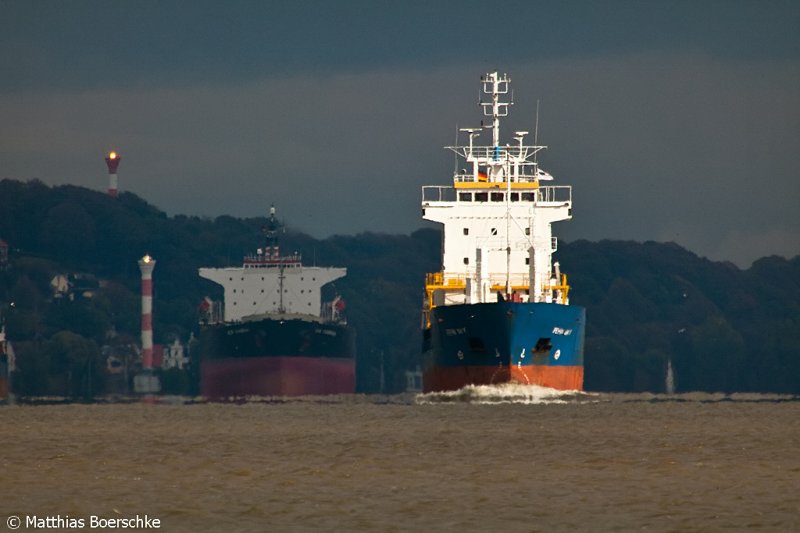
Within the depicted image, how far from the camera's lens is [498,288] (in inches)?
2781

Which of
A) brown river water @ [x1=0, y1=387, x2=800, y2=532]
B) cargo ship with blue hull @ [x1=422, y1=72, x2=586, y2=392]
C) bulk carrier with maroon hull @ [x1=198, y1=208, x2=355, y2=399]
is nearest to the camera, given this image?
brown river water @ [x1=0, y1=387, x2=800, y2=532]

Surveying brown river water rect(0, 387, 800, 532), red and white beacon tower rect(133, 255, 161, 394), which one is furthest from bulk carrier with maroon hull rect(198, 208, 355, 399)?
brown river water rect(0, 387, 800, 532)

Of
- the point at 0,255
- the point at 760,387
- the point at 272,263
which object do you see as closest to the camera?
the point at 272,263

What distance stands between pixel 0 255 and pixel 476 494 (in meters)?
147

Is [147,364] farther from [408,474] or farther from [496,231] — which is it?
[408,474]

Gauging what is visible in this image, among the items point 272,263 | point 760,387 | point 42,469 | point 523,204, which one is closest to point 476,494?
point 42,469

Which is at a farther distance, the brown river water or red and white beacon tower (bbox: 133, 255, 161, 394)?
red and white beacon tower (bbox: 133, 255, 161, 394)

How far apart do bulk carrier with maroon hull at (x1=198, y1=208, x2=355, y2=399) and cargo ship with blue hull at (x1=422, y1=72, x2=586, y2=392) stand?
3035 centimetres

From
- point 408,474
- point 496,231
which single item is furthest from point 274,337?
point 408,474

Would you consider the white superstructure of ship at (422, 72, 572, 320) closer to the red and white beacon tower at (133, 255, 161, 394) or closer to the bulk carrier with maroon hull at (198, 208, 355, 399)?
the bulk carrier with maroon hull at (198, 208, 355, 399)

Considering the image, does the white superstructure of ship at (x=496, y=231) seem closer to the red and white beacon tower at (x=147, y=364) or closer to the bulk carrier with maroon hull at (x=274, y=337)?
the bulk carrier with maroon hull at (x=274, y=337)

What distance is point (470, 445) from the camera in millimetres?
38500

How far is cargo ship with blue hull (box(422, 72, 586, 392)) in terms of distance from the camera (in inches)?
2490

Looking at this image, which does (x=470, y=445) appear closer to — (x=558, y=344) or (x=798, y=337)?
(x=558, y=344)
